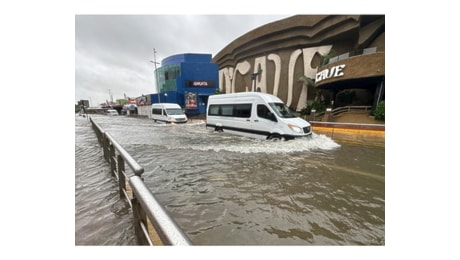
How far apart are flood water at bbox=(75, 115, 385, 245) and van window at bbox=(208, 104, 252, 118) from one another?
11.6 ft

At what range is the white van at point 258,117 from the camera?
7438mm

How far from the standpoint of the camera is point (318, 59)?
2048 cm

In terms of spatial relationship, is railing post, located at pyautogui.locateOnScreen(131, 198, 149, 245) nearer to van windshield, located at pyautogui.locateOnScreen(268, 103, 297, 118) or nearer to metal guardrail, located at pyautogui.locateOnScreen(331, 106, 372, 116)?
van windshield, located at pyautogui.locateOnScreen(268, 103, 297, 118)

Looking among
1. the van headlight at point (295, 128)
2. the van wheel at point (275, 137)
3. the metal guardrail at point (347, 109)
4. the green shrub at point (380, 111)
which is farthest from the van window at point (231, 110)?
the metal guardrail at point (347, 109)

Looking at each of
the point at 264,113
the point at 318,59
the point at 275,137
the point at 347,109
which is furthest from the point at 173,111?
the point at 347,109

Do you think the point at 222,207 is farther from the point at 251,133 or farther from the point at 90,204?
the point at 251,133

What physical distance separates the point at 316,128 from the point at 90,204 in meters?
12.5

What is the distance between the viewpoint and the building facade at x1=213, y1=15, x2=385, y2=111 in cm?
1495

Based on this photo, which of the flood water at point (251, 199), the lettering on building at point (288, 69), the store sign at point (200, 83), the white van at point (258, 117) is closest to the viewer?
the flood water at point (251, 199)

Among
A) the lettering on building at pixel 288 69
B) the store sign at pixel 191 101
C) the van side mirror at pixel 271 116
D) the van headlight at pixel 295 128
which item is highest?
the lettering on building at pixel 288 69

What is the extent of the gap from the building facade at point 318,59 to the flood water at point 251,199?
1231 centimetres

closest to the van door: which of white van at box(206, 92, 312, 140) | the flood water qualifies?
white van at box(206, 92, 312, 140)

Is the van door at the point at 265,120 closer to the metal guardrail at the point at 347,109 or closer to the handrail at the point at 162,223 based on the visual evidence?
the handrail at the point at 162,223

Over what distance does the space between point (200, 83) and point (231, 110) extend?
26.6m
